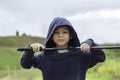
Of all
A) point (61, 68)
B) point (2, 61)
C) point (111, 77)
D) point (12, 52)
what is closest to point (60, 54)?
point (61, 68)

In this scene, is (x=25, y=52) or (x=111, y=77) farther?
(x=111, y=77)

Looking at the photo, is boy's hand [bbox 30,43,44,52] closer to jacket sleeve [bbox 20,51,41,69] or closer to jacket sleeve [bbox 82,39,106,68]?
jacket sleeve [bbox 20,51,41,69]

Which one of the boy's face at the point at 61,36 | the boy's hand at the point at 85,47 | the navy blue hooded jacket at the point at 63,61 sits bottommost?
the navy blue hooded jacket at the point at 63,61

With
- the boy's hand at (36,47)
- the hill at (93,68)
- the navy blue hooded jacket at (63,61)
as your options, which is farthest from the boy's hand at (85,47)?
the hill at (93,68)

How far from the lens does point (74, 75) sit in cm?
596

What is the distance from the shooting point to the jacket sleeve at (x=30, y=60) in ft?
19.7

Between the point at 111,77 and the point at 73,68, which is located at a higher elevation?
the point at 73,68

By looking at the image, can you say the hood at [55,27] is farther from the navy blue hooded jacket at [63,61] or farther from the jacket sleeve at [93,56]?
the jacket sleeve at [93,56]

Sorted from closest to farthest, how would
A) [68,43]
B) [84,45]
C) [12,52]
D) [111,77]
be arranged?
[84,45] < [68,43] < [111,77] < [12,52]

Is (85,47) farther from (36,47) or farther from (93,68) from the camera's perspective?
(93,68)

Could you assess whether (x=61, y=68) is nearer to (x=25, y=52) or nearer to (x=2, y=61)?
(x=25, y=52)

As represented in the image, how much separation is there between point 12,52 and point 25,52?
34.6m

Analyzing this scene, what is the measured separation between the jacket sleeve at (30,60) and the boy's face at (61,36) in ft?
0.81

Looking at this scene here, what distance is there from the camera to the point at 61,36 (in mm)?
6012
